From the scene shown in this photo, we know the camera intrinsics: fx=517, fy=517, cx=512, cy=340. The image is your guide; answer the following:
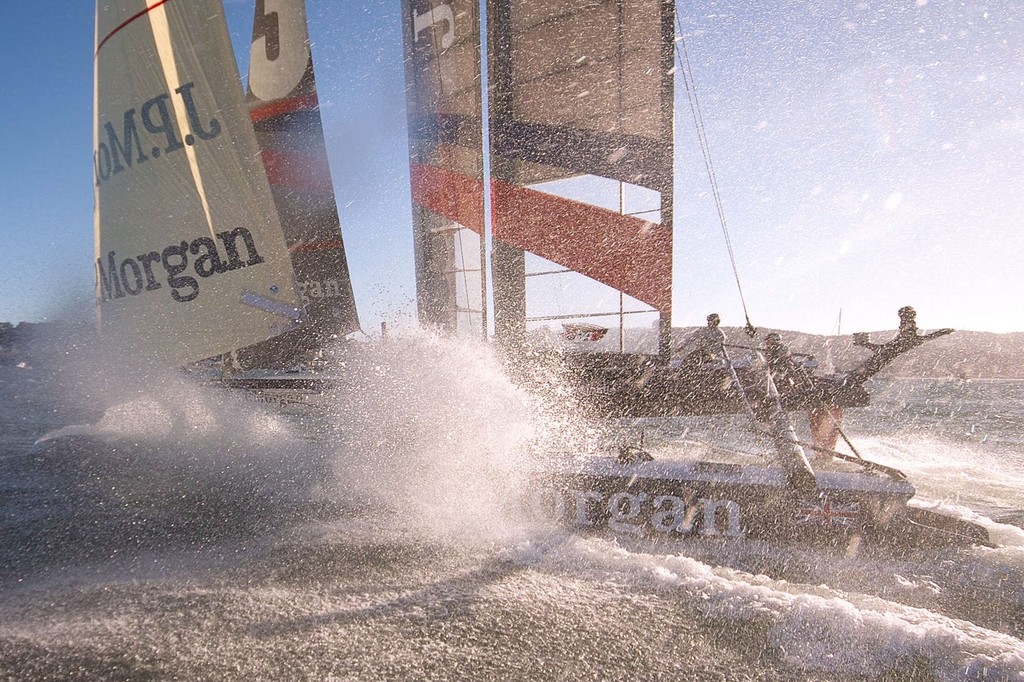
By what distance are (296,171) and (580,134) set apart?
4.69 meters

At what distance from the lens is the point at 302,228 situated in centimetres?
817

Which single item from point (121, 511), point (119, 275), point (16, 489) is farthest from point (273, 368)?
point (121, 511)

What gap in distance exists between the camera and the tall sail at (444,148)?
23.1 feet

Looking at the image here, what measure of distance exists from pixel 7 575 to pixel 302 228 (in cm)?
654

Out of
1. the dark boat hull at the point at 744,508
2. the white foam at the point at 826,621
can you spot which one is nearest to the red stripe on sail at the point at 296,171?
the dark boat hull at the point at 744,508

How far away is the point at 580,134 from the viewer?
558 cm

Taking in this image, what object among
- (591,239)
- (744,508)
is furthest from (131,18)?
(744,508)

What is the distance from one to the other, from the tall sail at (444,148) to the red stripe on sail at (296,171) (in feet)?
5.16

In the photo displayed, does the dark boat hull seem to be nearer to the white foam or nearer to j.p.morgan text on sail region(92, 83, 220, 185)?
the white foam

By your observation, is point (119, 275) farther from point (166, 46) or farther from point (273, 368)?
point (166, 46)

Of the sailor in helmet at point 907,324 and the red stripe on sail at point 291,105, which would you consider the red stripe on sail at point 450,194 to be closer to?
the red stripe on sail at point 291,105

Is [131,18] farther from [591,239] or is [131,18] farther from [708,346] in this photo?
[708,346]

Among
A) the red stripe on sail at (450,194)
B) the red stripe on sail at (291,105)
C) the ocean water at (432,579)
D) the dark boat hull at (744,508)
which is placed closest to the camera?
the ocean water at (432,579)

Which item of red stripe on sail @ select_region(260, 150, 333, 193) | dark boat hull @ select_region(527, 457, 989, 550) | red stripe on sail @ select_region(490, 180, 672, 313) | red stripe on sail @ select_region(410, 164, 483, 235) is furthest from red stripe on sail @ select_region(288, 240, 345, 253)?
dark boat hull @ select_region(527, 457, 989, 550)
